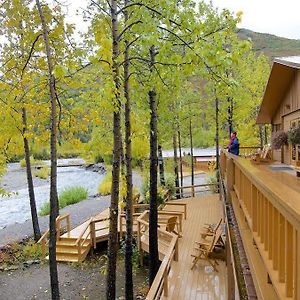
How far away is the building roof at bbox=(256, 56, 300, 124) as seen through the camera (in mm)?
8648

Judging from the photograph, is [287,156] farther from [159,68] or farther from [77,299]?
[77,299]

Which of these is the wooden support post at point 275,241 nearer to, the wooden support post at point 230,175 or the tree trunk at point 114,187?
the tree trunk at point 114,187

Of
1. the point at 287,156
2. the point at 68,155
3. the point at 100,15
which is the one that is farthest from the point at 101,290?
the point at 68,155

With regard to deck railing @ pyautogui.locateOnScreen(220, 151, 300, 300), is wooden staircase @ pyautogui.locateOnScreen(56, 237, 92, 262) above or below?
below

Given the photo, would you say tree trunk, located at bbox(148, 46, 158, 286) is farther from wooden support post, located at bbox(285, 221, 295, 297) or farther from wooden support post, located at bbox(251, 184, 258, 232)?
wooden support post, located at bbox(285, 221, 295, 297)

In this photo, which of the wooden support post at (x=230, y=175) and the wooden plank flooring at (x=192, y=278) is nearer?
the wooden support post at (x=230, y=175)

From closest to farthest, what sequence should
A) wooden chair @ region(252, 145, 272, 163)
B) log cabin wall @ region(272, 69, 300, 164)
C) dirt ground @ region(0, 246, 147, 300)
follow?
wooden chair @ region(252, 145, 272, 163) < log cabin wall @ region(272, 69, 300, 164) < dirt ground @ region(0, 246, 147, 300)

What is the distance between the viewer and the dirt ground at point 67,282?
10352 mm

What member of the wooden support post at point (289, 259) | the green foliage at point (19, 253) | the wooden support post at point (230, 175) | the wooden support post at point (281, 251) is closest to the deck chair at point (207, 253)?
the wooden support post at point (230, 175)

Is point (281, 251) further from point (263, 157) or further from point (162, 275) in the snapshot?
point (263, 157)

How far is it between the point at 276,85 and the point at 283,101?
0.84m

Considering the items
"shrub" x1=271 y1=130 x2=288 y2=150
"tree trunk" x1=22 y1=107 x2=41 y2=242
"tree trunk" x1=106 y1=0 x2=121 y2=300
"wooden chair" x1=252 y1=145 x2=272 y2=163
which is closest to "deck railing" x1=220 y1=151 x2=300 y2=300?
"tree trunk" x1=106 y1=0 x2=121 y2=300

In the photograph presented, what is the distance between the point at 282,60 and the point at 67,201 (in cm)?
1775

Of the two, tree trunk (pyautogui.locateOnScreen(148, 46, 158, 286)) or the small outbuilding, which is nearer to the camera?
the small outbuilding
